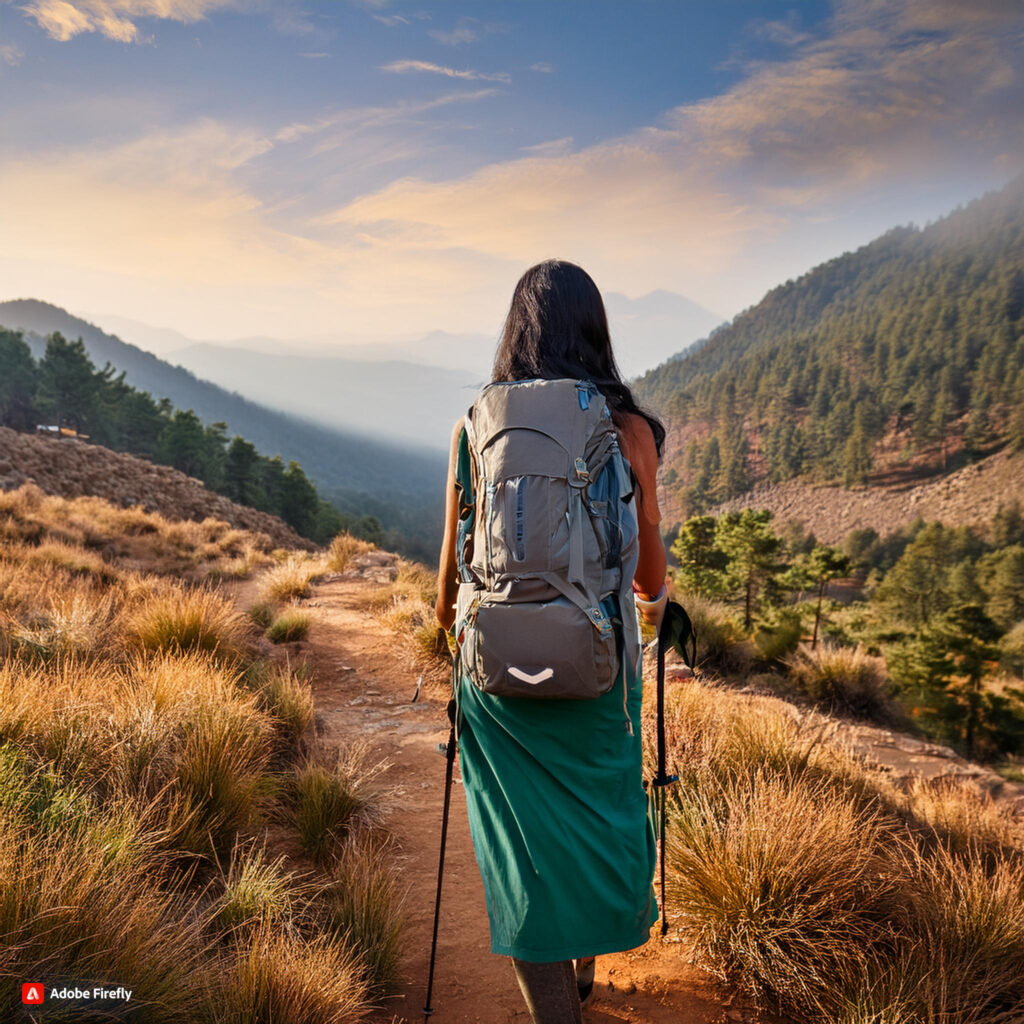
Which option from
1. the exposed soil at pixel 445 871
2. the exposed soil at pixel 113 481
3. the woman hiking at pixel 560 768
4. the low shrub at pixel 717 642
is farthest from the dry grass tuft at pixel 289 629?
the exposed soil at pixel 113 481

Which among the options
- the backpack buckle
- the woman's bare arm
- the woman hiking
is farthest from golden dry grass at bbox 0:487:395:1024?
the backpack buckle

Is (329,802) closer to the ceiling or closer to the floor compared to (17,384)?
closer to the floor

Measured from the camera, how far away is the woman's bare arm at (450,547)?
1728 millimetres

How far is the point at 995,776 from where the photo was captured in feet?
23.6

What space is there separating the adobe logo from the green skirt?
3.71 feet

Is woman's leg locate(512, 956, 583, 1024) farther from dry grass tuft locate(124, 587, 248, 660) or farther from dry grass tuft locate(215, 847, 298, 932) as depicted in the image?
dry grass tuft locate(124, 587, 248, 660)

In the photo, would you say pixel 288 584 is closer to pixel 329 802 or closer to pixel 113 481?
pixel 329 802

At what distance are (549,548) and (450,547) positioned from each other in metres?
0.42

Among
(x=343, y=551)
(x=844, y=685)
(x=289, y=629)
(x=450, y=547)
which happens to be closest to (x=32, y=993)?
(x=450, y=547)

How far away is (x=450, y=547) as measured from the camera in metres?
1.78

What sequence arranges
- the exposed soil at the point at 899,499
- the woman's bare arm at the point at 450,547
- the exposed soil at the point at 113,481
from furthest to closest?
1. the exposed soil at the point at 899,499
2. the exposed soil at the point at 113,481
3. the woman's bare arm at the point at 450,547

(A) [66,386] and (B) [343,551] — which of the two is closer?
(B) [343,551]

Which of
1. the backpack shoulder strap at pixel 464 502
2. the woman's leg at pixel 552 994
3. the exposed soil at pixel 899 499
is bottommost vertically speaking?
the woman's leg at pixel 552 994

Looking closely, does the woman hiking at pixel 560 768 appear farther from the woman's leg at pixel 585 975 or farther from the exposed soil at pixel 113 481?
the exposed soil at pixel 113 481
